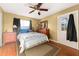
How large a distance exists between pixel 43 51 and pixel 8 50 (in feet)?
2.07

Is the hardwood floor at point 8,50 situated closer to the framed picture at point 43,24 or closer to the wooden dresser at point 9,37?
the wooden dresser at point 9,37

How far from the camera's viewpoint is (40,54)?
5.21 feet

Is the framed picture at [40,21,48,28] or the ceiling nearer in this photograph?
the ceiling

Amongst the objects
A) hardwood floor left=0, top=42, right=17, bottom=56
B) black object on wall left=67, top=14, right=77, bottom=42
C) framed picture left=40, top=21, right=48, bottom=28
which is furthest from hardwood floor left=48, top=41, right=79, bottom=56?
hardwood floor left=0, top=42, right=17, bottom=56

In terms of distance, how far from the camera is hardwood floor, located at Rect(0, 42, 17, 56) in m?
1.57

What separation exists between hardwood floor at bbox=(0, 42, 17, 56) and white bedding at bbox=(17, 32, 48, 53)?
0.14m

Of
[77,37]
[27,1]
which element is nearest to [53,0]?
[27,1]

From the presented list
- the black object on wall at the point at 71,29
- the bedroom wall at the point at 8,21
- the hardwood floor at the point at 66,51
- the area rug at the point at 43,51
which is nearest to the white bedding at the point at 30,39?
the area rug at the point at 43,51

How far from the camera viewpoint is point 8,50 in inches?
62.2

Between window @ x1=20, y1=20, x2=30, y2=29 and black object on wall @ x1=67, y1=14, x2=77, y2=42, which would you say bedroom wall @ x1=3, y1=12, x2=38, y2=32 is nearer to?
window @ x1=20, y1=20, x2=30, y2=29

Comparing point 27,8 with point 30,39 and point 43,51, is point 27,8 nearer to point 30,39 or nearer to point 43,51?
point 30,39

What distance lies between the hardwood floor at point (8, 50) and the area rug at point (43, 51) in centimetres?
23

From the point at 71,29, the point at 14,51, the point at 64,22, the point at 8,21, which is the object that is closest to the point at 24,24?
the point at 8,21

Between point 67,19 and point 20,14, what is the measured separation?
2.85ft
